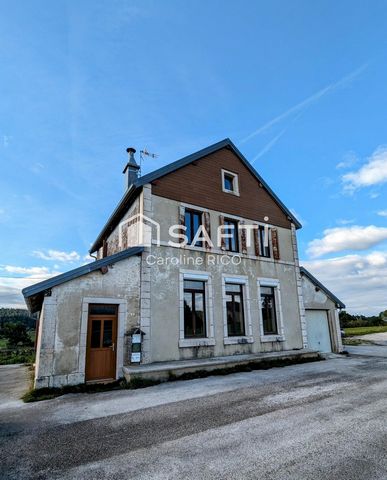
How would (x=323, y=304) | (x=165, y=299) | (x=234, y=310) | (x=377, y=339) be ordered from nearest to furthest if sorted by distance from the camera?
(x=165, y=299) → (x=234, y=310) → (x=323, y=304) → (x=377, y=339)

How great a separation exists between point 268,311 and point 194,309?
412 cm

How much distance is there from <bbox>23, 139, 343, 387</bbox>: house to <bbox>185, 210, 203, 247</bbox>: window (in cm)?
5

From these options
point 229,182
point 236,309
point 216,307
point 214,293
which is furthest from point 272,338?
point 229,182

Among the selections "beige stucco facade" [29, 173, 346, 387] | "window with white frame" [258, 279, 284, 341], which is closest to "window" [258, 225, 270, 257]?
"beige stucco facade" [29, 173, 346, 387]

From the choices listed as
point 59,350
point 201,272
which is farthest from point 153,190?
point 59,350

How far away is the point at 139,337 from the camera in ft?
30.5

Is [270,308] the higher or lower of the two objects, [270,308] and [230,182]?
the lower

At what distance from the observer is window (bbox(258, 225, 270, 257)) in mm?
14227

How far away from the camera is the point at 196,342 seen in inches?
419

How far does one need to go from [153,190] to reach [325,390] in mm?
8297

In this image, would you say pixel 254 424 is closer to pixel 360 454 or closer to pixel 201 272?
pixel 360 454

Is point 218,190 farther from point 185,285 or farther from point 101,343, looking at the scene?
point 101,343

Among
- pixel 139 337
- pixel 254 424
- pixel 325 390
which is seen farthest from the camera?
pixel 139 337

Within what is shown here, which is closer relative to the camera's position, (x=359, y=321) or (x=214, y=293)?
(x=214, y=293)
